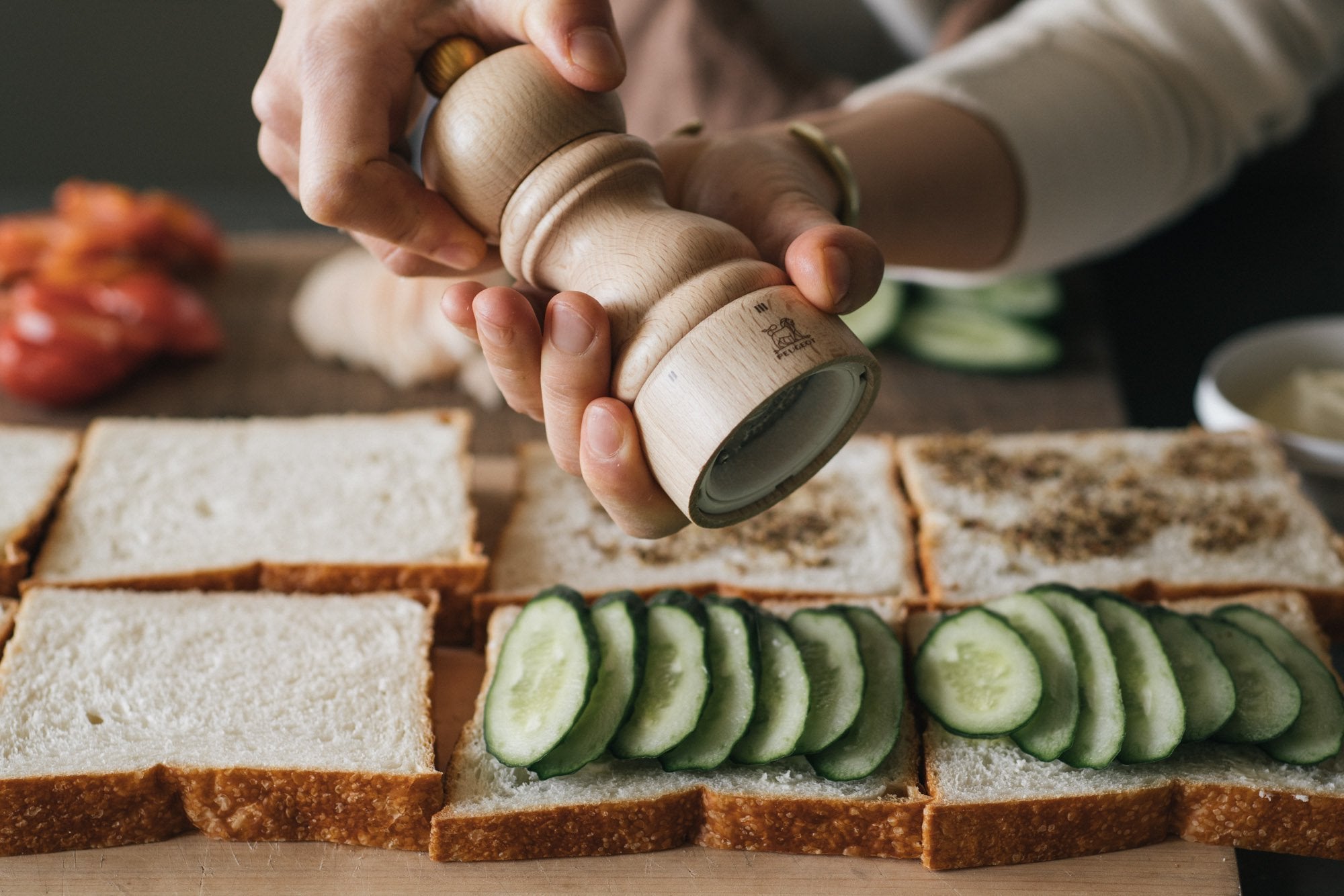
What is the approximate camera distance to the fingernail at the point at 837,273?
71.4 inches

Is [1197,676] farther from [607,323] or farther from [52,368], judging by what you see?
[52,368]

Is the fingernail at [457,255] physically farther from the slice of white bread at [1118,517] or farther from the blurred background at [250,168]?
the blurred background at [250,168]

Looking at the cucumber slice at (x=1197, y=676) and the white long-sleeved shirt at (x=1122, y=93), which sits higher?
the white long-sleeved shirt at (x=1122, y=93)

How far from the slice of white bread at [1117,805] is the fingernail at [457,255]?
1423mm

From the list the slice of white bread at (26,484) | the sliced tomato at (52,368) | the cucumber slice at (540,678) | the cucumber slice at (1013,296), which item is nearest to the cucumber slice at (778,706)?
the cucumber slice at (540,678)

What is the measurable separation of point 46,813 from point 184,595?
0.64 metres

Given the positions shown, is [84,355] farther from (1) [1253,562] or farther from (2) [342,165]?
(1) [1253,562]

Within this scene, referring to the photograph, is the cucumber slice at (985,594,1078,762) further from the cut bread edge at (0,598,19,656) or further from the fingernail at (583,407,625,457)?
the cut bread edge at (0,598,19,656)

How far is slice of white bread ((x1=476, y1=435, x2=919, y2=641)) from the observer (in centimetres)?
305

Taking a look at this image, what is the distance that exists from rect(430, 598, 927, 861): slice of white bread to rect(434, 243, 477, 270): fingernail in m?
1.09

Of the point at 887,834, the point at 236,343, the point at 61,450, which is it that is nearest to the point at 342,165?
the point at 887,834

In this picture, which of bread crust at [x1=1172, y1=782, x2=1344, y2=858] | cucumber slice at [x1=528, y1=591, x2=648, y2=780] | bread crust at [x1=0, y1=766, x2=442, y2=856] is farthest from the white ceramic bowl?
bread crust at [x1=0, y1=766, x2=442, y2=856]

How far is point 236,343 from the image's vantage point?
14.8 feet

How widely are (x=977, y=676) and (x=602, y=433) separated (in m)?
1.21
